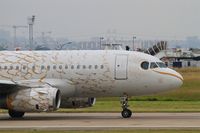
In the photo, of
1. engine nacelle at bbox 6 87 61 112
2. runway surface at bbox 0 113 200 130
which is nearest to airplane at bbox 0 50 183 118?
engine nacelle at bbox 6 87 61 112

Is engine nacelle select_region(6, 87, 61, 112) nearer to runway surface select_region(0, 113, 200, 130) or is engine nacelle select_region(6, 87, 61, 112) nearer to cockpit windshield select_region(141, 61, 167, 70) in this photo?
runway surface select_region(0, 113, 200, 130)

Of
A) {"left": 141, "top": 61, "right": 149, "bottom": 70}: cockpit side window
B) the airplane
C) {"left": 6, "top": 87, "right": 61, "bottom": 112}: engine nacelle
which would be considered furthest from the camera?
{"left": 141, "top": 61, "right": 149, "bottom": 70}: cockpit side window

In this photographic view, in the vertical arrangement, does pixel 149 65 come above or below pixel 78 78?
above

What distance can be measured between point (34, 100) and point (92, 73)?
3674mm

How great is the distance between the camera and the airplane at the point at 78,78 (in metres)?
37.1

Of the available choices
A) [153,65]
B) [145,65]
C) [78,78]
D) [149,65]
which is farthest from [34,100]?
[153,65]

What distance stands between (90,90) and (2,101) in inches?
195

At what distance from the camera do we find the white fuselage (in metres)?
37.4

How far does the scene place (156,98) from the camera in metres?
62.8

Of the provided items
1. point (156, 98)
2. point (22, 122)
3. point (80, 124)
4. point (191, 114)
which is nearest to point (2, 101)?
point (22, 122)

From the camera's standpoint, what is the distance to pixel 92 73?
3788cm

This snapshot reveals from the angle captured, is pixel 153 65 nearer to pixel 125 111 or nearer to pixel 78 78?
pixel 125 111

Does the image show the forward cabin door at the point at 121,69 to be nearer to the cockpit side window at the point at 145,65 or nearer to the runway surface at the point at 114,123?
the cockpit side window at the point at 145,65
